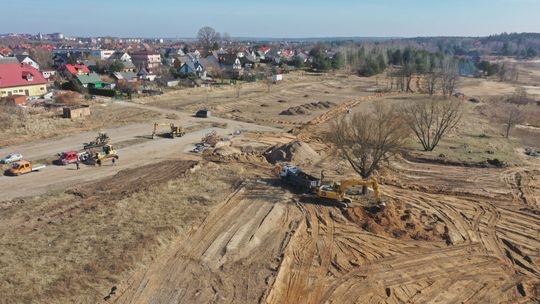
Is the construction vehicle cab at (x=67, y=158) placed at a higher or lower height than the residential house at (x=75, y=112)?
lower

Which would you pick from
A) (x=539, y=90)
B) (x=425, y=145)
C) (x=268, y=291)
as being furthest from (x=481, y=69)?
(x=268, y=291)

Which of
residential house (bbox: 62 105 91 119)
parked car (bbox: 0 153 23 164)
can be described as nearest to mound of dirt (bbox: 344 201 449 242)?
parked car (bbox: 0 153 23 164)

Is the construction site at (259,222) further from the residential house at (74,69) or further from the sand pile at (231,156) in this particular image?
the residential house at (74,69)

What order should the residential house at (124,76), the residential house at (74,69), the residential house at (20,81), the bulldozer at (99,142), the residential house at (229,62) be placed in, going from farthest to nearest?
the residential house at (229,62)
the residential house at (74,69)
the residential house at (124,76)
the residential house at (20,81)
the bulldozer at (99,142)

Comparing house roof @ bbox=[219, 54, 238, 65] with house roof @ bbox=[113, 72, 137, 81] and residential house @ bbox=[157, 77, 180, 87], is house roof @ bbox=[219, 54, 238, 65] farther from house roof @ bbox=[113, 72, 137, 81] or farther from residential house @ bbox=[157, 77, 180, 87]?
house roof @ bbox=[113, 72, 137, 81]

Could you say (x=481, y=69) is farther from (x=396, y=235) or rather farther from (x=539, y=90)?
(x=396, y=235)

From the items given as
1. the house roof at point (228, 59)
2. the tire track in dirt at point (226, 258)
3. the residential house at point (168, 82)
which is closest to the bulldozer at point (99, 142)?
the tire track in dirt at point (226, 258)

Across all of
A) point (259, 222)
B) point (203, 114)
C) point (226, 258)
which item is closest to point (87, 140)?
point (203, 114)

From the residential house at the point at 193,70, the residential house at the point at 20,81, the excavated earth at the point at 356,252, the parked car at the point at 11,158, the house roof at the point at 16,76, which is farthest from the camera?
the residential house at the point at 193,70
